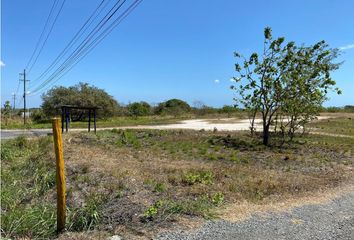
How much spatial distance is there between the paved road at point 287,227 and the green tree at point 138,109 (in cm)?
4510

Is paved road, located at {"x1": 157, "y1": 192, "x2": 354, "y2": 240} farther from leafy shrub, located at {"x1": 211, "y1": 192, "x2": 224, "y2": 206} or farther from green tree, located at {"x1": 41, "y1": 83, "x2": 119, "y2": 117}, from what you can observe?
green tree, located at {"x1": 41, "y1": 83, "x2": 119, "y2": 117}

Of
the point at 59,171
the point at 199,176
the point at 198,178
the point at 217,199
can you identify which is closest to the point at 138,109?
the point at 199,176

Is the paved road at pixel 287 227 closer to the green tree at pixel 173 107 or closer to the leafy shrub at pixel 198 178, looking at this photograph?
the leafy shrub at pixel 198 178

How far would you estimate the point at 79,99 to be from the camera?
42.8 m

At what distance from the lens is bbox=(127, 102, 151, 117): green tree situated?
50969 millimetres

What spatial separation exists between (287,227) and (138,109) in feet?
155

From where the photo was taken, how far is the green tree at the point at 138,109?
167ft

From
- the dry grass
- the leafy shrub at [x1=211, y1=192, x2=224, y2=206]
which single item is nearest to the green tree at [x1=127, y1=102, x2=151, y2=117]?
the dry grass

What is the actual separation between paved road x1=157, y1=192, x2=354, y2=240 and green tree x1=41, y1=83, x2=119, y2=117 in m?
38.8

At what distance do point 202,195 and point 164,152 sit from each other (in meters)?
6.52

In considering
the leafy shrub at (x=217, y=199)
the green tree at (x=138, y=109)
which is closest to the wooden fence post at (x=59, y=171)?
the leafy shrub at (x=217, y=199)

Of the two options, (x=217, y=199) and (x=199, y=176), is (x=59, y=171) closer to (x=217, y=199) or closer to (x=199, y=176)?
(x=217, y=199)

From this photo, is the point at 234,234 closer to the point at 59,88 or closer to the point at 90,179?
the point at 90,179

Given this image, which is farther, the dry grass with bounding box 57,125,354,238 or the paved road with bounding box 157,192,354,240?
the dry grass with bounding box 57,125,354,238
